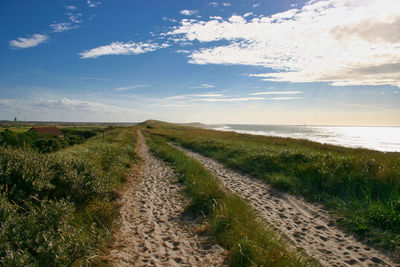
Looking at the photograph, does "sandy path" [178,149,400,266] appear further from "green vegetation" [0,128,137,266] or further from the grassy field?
"green vegetation" [0,128,137,266]

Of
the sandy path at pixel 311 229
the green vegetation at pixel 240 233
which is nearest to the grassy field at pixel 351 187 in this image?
the sandy path at pixel 311 229

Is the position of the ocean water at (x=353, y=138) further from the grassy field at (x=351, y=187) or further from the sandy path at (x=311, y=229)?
the sandy path at (x=311, y=229)

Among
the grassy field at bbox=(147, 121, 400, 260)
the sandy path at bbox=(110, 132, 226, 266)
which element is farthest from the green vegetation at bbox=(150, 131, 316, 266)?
the grassy field at bbox=(147, 121, 400, 260)

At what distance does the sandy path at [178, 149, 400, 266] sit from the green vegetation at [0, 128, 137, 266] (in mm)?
4218

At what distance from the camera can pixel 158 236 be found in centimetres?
481

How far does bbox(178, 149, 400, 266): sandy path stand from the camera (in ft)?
13.0

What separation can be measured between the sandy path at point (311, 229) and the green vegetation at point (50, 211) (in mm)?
4218

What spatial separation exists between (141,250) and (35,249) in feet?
6.19

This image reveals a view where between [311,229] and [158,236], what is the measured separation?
3.76 metres

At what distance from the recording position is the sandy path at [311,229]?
3957mm

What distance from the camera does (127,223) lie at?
5.43m

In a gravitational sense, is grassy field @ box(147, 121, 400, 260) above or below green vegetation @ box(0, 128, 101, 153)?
below

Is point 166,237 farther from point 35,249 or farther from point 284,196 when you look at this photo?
point 284,196

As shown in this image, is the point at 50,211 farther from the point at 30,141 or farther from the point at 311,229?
the point at 30,141
